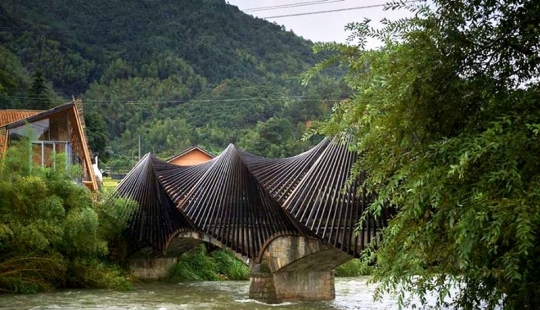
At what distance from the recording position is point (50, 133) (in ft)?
93.9

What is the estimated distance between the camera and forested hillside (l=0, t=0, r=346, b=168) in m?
72.9

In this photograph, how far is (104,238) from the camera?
94.2 feet

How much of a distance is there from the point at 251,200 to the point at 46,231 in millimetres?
6631

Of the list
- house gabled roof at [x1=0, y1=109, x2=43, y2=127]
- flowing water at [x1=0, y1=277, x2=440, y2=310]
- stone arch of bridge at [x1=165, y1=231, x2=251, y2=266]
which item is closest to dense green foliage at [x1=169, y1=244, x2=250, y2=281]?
stone arch of bridge at [x1=165, y1=231, x2=251, y2=266]

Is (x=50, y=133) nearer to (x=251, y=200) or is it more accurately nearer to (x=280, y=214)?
(x=251, y=200)

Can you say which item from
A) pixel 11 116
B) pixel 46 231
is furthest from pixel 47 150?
pixel 46 231

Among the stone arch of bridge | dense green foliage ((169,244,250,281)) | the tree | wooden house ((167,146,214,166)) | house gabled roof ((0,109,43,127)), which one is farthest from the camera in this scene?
wooden house ((167,146,214,166))

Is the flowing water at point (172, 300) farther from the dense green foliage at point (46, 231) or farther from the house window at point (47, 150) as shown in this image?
the house window at point (47, 150)

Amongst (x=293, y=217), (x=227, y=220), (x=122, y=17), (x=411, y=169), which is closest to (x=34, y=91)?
(x=227, y=220)

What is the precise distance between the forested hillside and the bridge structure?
32751 millimetres

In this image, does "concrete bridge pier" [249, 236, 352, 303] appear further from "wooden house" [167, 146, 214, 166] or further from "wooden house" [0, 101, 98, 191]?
"wooden house" [167, 146, 214, 166]

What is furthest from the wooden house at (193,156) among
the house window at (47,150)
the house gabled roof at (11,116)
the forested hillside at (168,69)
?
the house window at (47,150)

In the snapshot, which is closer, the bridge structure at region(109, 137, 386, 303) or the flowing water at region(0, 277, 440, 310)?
the bridge structure at region(109, 137, 386, 303)

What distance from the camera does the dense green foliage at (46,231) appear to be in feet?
78.3
